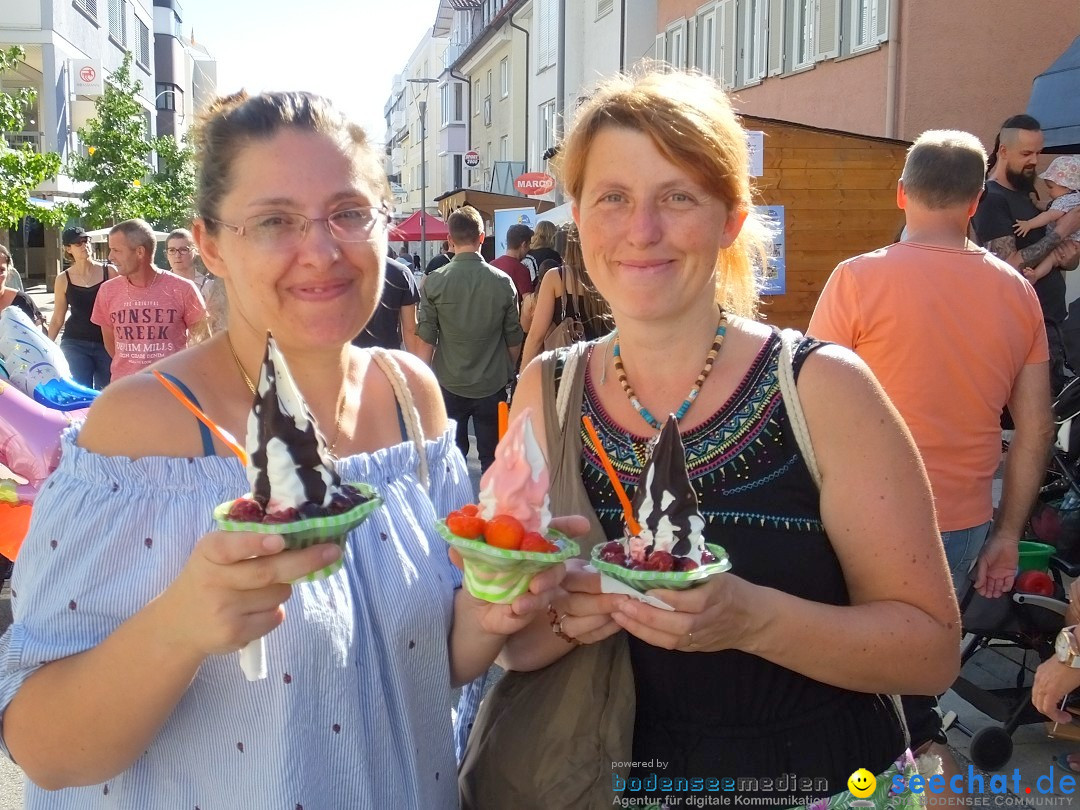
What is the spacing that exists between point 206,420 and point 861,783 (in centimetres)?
144

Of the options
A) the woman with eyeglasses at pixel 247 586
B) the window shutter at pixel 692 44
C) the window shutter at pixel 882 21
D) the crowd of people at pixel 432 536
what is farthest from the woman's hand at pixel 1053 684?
the window shutter at pixel 692 44

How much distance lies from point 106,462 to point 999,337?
2953mm

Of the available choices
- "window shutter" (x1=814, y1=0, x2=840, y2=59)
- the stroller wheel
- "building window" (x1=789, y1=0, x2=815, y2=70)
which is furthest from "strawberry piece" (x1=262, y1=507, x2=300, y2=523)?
"building window" (x1=789, y1=0, x2=815, y2=70)

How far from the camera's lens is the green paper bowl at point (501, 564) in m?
1.62

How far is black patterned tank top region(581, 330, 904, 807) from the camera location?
1.82 metres

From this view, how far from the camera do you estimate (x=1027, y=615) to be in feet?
12.3

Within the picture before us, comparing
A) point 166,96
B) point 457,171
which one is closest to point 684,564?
point 457,171

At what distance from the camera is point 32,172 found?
607 inches

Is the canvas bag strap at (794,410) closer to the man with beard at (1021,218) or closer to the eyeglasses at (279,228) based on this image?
the eyeglasses at (279,228)

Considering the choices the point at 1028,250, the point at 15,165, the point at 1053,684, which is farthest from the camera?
the point at 15,165

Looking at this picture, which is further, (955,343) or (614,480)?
(955,343)

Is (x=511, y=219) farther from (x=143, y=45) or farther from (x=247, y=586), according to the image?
(x=143, y=45)

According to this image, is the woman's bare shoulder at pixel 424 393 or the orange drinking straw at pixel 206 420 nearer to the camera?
the orange drinking straw at pixel 206 420

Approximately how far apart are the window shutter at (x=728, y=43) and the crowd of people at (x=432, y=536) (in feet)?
54.7
